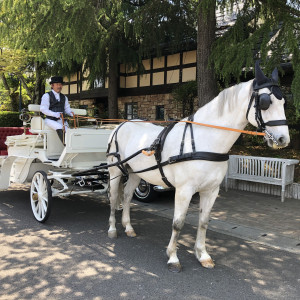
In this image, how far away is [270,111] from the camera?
302cm

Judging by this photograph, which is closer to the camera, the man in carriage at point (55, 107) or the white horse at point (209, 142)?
the white horse at point (209, 142)

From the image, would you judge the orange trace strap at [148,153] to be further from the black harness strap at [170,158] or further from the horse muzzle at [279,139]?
the horse muzzle at [279,139]

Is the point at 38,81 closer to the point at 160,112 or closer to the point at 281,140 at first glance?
the point at 160,112

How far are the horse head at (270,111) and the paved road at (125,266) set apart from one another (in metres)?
1.60

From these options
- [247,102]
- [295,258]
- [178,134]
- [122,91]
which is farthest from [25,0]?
[122,91]

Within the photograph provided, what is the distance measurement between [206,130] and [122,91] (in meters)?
13.7

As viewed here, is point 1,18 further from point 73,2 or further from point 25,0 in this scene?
point 73,2

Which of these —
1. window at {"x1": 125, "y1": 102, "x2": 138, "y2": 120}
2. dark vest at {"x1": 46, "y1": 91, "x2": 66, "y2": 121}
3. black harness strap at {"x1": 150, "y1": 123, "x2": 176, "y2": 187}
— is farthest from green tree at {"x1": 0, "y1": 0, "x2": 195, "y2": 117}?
black harness strap at {"x1": 150, "y1": 123, "x2": 176, "y2": 187}

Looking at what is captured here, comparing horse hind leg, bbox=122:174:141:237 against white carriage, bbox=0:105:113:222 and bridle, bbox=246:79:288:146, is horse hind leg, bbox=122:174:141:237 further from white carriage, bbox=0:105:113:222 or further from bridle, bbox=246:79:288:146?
bridle, bbox=246:79:288:146

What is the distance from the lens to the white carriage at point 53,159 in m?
5.20

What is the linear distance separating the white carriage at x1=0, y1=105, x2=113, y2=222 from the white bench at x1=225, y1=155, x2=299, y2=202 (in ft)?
12.0

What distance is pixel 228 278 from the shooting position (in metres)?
3.43

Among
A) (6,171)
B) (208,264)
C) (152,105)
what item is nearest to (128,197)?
(208,264)

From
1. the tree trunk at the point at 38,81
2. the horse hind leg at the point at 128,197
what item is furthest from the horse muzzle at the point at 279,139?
the tree trunk at the point at 38,81
